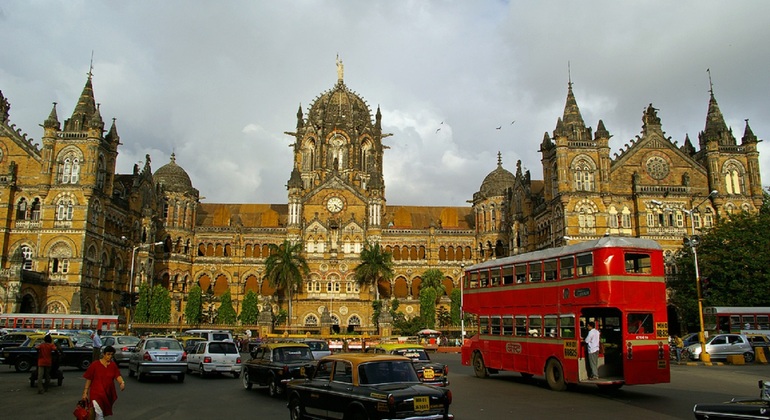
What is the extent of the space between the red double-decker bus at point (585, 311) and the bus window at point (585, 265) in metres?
0.03

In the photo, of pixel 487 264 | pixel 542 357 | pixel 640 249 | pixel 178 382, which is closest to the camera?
pixel 640 249

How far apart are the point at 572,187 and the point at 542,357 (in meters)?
38.7

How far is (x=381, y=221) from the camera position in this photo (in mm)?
79688

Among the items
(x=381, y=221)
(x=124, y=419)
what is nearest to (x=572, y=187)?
(x=381, y=221)

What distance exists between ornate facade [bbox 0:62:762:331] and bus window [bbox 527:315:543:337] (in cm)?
3398

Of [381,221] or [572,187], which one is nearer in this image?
[572,187]

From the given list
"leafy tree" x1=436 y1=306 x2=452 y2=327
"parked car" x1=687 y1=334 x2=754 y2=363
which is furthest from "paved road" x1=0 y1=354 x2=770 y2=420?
"leafy tree" x1=436 y1=306 x2=452 y2=327

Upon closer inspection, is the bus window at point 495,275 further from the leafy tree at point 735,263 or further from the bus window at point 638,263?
the leafy tree at point 735,263

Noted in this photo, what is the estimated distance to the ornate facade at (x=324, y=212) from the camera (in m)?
58.2

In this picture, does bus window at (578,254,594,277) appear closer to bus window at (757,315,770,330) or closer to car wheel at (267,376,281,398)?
car wheel at (267,376,281,398)

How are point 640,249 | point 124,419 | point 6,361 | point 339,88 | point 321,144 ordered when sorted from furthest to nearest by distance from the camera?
1. point 339,88
2. point 321,144
3. point 6,361
4. point 640,249
5. point 124,419

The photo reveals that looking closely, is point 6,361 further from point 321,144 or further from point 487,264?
point 321,144

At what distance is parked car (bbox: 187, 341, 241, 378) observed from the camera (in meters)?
26.3

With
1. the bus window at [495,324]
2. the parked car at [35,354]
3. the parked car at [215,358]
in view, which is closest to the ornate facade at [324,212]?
the parked car at [35,354]
